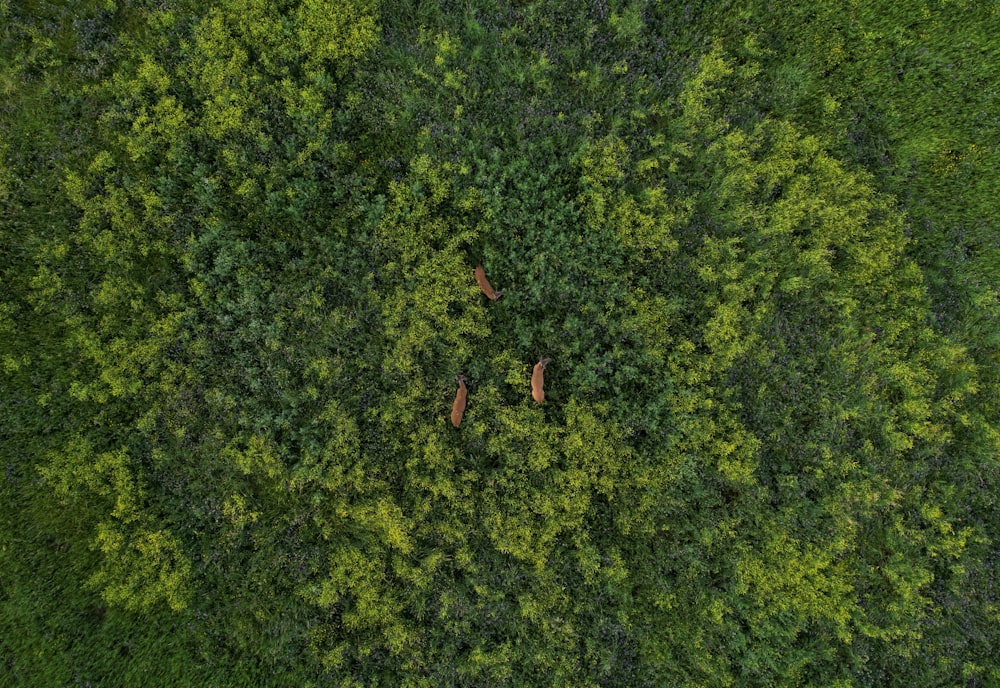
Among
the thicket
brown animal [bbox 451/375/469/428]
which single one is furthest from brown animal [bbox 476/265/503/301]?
brown animal [bbox 451/375/469/428]

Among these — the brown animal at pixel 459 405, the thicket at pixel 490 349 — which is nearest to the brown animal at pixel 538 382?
the thicket at pixel 490 349

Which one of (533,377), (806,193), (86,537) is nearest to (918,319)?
(806,193)

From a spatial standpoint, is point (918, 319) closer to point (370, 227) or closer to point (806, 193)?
point (806, 193)

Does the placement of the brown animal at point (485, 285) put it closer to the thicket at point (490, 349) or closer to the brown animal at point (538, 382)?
the thicket at point (490, 349)

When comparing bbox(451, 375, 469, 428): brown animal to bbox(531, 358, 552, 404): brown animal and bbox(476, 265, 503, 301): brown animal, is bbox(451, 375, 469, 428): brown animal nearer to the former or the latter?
bbox(531, 358, 552, 404): brown animal

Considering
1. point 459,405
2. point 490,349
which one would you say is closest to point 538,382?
point 490,349

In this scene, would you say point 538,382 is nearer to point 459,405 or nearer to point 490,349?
point 490,349
